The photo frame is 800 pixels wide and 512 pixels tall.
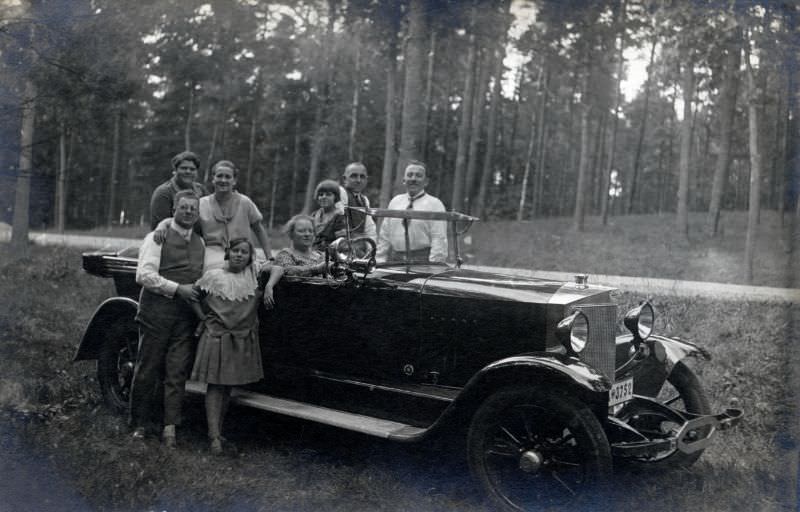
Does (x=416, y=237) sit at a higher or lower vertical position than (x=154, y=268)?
higher

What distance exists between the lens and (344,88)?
18750 mm

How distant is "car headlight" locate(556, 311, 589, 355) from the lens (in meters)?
3.34

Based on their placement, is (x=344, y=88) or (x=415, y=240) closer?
(x=415, y=240)

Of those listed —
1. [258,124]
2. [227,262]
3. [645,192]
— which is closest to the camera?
[227,262]

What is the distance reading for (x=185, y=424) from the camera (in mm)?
4773

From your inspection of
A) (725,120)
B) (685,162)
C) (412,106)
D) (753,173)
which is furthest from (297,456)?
(685,162)

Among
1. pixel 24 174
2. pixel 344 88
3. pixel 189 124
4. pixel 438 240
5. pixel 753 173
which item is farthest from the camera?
pixel 344 88

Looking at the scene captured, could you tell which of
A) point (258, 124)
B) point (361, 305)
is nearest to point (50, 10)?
point (361, 305)

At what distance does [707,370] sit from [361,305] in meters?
→ 3.68

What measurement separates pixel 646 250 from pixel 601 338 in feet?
33.6

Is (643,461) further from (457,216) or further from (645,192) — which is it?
(645,192)

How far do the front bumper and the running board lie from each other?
1.08 metres

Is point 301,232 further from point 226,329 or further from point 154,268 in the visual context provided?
point 154,268

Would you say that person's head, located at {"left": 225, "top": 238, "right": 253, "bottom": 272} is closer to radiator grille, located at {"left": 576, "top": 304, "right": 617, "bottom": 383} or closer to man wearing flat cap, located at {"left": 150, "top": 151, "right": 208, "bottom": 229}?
man wearing flat cap, located at {"left": 150, "top": 151, "right": 208, "bottom": 229}
